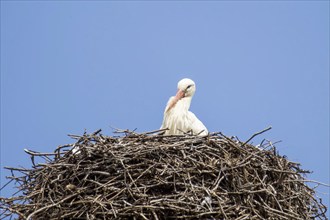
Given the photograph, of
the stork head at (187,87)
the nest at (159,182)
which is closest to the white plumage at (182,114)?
the stork head at (187,87)

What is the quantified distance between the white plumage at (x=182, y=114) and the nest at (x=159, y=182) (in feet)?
3.56

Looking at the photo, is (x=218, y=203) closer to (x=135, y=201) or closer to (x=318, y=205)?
(x=135, y=201)

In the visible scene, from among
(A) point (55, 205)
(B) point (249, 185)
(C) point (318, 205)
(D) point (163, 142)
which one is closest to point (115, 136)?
(D) point (163, 142)

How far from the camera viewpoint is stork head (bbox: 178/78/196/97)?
5.96 meters

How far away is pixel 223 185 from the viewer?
4426 millimetres

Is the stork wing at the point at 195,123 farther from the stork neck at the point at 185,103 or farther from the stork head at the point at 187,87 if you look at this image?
the stork head at the point at 187,87

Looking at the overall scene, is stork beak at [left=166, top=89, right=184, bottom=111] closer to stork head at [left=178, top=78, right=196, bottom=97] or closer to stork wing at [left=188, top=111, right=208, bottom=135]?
stork head at [left=178, top=78, right=196, bottom=97]

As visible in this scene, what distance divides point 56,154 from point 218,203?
1129 millimetres

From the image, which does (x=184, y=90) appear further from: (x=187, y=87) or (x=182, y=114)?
(x=182, y=114)

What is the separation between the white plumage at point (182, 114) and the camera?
19.1ft

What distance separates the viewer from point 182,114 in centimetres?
585

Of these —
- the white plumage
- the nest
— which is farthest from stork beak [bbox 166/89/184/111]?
the nest

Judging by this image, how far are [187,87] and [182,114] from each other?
26 cm

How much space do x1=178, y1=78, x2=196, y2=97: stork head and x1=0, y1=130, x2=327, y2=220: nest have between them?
4.18 feet
